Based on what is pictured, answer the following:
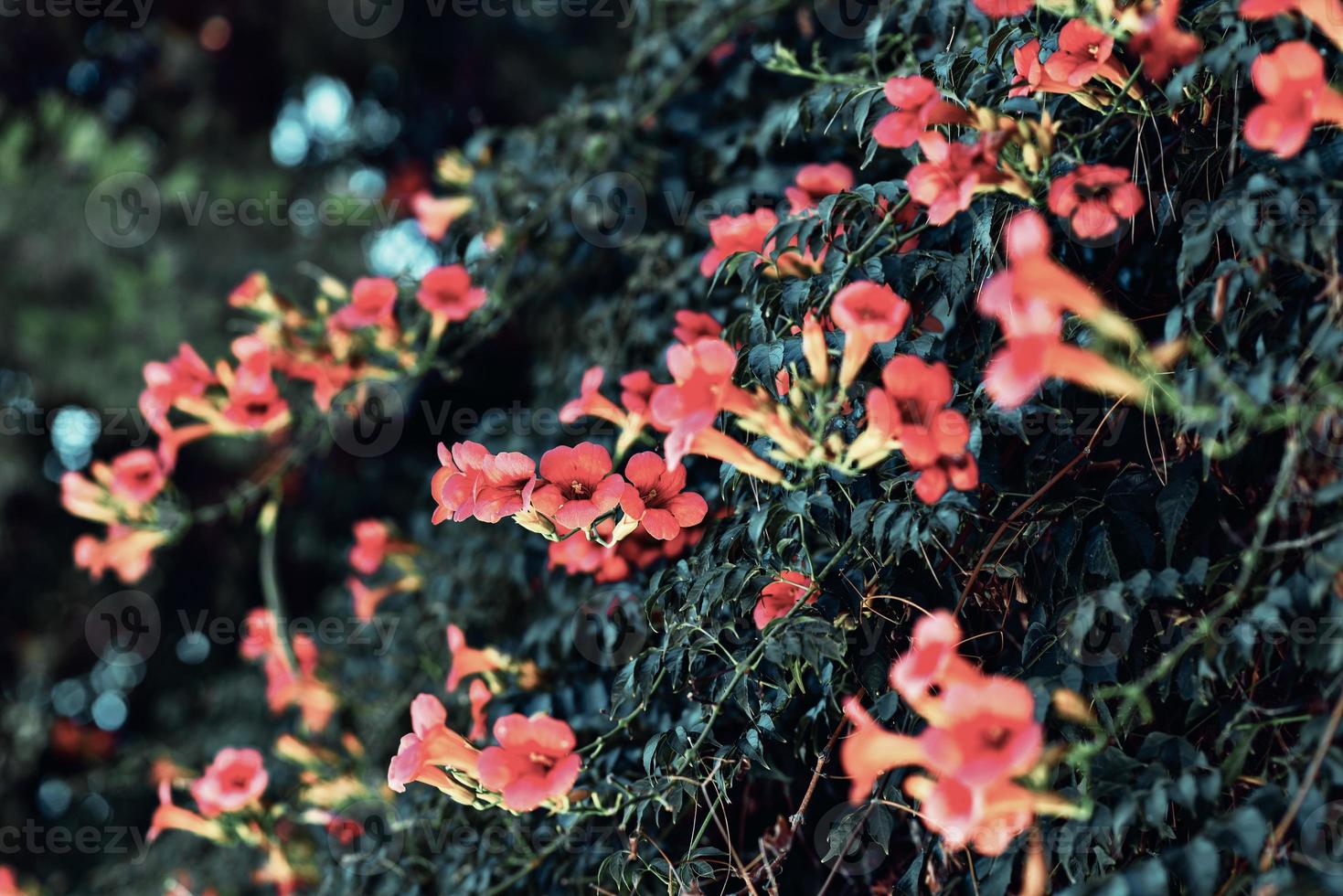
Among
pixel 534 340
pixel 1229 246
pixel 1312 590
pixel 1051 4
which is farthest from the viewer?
pixel 534 340

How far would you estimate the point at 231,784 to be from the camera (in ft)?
6.75

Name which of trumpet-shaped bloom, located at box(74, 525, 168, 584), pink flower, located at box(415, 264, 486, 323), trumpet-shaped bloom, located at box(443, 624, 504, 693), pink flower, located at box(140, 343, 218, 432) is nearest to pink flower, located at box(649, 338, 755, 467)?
trumpet-shaped bloom, located at box(443, 624, 504, 693)

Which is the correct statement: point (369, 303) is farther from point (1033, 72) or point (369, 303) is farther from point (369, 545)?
point (1033, 72)

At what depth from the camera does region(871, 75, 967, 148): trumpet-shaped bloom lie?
1412mm

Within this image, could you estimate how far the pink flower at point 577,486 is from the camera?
139 cm

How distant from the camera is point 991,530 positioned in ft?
4.90

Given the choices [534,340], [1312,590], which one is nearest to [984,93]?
[1312,590]

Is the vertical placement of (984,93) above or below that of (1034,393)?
above

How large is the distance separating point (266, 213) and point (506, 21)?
46.3 inches

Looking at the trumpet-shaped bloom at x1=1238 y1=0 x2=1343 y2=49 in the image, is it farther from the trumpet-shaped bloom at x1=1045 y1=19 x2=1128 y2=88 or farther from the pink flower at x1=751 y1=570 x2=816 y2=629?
the pink flower at x1=751 y1=570 x2=816 y2=629

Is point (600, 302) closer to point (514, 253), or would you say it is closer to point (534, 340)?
point (514, 253)

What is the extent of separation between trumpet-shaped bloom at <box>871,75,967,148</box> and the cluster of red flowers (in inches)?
28.7

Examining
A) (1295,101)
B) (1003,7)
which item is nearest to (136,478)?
(1003,7)

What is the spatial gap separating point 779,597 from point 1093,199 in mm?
651
